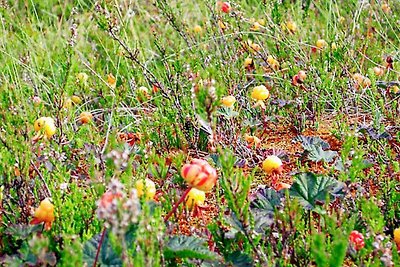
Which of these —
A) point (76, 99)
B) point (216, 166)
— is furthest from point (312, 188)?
point (76, 99)

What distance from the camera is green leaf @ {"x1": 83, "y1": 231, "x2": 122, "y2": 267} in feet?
4.70

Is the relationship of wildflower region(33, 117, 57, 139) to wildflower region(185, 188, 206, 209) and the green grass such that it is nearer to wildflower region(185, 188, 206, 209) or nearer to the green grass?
the green grass

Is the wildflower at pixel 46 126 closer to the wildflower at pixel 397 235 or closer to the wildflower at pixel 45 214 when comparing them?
the wildflower at pixel 45 214

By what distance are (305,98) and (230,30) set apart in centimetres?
74

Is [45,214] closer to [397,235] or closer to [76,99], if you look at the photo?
[397,235]

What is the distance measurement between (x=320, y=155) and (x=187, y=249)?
0.98m

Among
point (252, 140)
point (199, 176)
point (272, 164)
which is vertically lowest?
point (252, 140)

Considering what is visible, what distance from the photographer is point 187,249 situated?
151 cm

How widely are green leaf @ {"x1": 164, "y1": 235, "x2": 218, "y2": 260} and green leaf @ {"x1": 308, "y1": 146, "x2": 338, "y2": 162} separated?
0.89 metres

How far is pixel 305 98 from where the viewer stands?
2.97 meters

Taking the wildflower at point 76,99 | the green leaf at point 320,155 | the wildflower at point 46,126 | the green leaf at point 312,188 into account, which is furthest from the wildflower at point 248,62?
the green leaf at point 312,188

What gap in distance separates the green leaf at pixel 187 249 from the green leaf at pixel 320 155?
2.92 feet

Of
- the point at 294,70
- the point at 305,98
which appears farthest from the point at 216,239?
the point at 294,70

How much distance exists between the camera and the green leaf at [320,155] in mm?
2306
